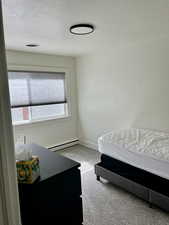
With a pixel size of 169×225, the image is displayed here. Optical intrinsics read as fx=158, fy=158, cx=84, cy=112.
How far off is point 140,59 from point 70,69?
1.85m

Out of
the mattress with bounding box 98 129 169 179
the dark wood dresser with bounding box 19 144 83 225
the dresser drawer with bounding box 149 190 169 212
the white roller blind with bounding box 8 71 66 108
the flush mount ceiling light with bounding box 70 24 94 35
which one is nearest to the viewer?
the dark wood dresser with bounding box 19 144 83 225

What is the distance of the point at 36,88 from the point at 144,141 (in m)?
2.54

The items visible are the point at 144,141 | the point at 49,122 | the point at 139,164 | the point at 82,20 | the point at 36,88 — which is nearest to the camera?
the point at 82,20

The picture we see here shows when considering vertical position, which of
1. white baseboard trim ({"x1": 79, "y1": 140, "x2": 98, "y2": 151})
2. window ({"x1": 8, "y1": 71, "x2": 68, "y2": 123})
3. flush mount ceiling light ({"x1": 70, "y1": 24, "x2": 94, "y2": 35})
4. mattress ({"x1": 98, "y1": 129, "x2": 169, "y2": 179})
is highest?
flush mount ceiling light ({"x1": 70, "y1": 24, "x2": 94, "y2": 35})

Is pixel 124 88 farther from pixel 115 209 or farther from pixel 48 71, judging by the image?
pixel 115 209

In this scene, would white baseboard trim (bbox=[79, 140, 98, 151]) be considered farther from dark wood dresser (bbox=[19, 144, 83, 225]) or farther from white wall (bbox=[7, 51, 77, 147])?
dark wood dresser (bbox=[19, 144, 83, 225])

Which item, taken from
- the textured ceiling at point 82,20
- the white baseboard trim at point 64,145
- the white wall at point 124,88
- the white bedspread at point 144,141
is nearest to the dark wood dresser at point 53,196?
the white bedspread at point 144,141

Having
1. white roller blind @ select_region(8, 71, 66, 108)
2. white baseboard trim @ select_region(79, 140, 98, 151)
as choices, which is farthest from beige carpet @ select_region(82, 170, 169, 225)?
white roller blind @ select_region(8, 71, 66, 108)

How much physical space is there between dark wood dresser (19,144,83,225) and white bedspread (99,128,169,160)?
115cm

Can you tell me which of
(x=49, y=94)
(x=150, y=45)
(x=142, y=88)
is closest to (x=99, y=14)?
(x=150, y=45)

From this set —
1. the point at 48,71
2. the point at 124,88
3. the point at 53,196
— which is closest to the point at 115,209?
the point at 53,196

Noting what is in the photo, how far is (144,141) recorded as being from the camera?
7.79ft

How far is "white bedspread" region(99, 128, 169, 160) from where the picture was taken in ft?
6.51

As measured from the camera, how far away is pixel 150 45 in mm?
2822
